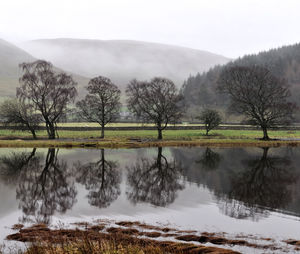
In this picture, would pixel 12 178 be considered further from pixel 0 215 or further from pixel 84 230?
pixel 84 230

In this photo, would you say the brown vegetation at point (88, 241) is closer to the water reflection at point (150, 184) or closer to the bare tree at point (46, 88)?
the water reflection at point (150, 184)

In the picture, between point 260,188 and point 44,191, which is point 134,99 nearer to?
point 44,191

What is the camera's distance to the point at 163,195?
25.1 meters

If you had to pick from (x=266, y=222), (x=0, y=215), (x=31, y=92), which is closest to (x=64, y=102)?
(x=31, y=92)

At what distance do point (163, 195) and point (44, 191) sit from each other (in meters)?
9.75

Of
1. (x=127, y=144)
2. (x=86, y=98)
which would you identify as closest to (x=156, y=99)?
(x=86, y=98)

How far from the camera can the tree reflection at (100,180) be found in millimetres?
24188

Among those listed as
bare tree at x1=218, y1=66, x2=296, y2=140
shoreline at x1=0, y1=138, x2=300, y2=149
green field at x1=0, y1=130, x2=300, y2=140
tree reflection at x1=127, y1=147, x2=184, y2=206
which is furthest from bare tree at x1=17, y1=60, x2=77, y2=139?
tree reflection at x1=127, y1=147, x2=184, y2=206

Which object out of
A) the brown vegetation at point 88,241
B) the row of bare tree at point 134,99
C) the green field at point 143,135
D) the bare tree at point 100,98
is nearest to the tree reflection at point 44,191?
the brown vegetation at point 88,241

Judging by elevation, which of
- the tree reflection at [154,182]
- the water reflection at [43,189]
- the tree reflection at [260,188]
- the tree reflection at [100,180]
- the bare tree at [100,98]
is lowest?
the water reflection at [43,189]

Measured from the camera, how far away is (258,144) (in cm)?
6819

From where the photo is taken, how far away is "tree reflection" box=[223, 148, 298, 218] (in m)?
21.2

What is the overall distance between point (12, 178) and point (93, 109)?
53.0 meters

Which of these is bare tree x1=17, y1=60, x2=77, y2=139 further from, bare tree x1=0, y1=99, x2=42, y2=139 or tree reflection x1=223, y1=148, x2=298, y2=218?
tree reflection x1=223, y1=148, x2=298, y2=218
